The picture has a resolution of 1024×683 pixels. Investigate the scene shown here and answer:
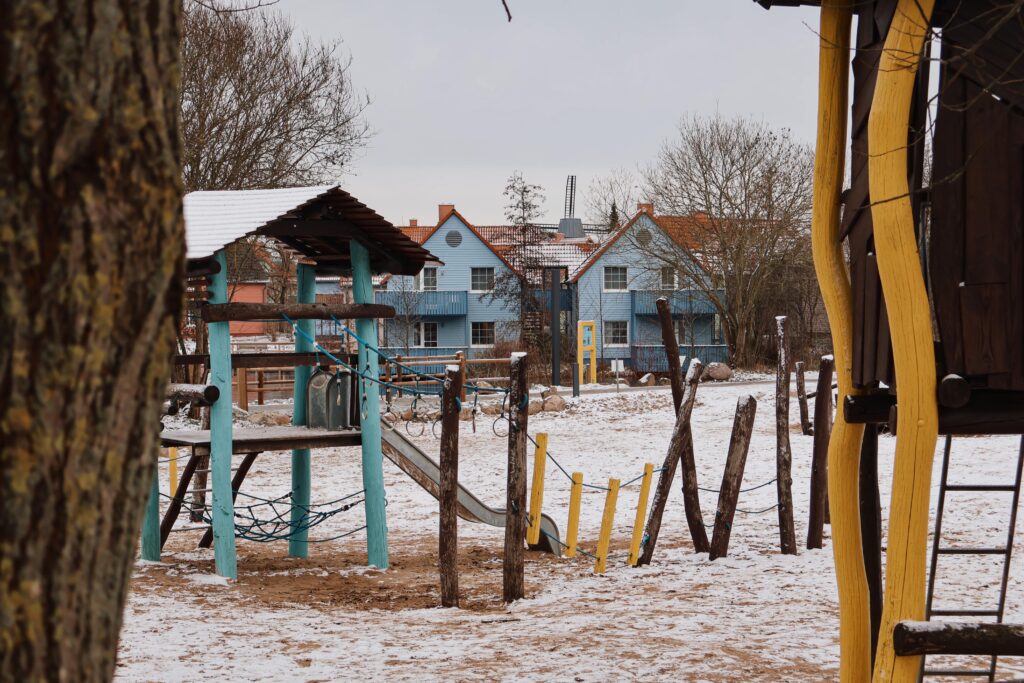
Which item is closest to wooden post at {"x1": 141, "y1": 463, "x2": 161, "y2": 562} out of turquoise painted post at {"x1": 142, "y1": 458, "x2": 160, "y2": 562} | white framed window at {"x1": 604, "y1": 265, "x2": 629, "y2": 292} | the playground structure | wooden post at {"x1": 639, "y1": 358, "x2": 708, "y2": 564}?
turquoise painted post at {"x1": 142, "y1": 458, "x2": 160, "y2": 562}

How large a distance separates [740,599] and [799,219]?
2839 cm

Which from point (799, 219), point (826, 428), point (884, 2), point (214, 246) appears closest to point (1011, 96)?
point (884, 2)

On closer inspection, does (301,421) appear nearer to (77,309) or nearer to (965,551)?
(965,551)

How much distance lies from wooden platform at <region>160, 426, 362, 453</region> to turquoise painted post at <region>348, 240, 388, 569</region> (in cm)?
Answer: 17

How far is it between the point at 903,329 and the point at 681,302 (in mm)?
37093

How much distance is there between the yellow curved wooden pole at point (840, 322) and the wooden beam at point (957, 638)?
897mm

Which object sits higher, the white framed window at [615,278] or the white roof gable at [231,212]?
the white framed window at [615,278]

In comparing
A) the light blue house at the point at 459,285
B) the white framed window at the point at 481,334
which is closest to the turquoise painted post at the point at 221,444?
the light blue house at the point at 459,285

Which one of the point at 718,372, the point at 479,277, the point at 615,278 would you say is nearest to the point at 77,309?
the point at 718,372

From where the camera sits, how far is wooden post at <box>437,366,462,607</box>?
322 inches

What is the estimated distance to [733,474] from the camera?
9.98 meters

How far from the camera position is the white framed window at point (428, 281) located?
46.2m

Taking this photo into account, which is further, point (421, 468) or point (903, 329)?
point (421, 468)

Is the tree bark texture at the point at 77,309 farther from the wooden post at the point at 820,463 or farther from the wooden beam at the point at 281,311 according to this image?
the wooden post at the point at 820,463
